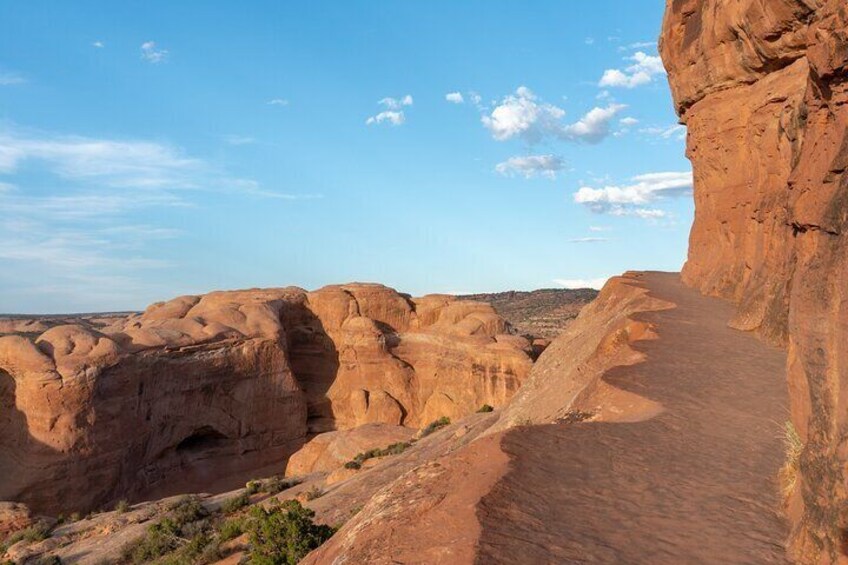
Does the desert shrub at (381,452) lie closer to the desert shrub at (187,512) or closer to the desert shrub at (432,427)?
the desert shrub at (432,427)

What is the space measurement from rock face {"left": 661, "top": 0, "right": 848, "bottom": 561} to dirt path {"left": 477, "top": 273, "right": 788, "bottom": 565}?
2.08 ft

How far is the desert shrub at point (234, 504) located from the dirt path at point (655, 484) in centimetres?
1331

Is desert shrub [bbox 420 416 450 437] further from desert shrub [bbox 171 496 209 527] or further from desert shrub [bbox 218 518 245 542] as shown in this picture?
desert shrub [bbox 218 518 245 542]

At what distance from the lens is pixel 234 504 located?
18.4 metres

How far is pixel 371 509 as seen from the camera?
567cm

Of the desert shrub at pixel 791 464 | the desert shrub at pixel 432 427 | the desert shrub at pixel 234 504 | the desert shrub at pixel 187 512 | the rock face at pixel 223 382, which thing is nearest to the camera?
the desert shrub at pixel 791 464

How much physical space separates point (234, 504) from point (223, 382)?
1160 cm

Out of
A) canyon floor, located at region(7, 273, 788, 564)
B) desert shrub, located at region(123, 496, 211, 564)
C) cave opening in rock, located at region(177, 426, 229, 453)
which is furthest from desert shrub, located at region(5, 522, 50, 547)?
canyon floor, located at region(7, 273, 788, 564)

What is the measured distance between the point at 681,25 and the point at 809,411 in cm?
2236

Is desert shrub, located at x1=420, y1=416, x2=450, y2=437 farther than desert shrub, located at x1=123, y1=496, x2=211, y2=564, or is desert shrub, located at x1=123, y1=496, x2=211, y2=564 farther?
desert shrub, located at x1=420, y1=416, x2=450, y2=437

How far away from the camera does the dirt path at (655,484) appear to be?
4.70 m

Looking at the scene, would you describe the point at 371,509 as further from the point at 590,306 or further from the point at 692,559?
the point at 590,306

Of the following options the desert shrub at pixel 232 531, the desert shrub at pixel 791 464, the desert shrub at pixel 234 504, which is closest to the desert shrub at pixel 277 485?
the desert shrub at pixel 234 504

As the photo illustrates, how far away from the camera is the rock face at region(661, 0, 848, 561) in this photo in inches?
188
